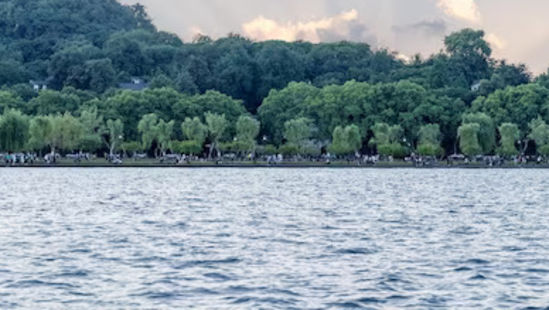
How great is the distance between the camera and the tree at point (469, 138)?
119m

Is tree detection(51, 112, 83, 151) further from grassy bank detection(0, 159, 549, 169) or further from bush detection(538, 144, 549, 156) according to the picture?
bush detection(538, 144, 549, 156)

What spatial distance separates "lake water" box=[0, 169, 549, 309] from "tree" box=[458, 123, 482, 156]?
65096 mm

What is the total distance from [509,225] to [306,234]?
382 inches

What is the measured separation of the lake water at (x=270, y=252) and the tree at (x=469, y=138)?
65096 millimetres

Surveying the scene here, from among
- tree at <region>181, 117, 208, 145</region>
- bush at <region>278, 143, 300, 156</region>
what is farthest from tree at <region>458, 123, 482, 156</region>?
tree at <region>181, 117, 208, 145</region>

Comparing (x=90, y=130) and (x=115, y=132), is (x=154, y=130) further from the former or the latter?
(x=90, y=130)

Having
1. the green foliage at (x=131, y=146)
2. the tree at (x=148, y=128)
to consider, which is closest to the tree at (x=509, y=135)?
the tree at (x=148, y=128)

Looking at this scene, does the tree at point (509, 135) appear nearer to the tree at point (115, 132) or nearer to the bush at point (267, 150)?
the bush at point (267, 150)

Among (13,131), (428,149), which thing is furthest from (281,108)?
(13,131)

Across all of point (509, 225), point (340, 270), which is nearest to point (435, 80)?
point (509, 225)

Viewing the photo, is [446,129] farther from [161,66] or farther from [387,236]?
[387,236]

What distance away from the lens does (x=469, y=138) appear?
11969 cm

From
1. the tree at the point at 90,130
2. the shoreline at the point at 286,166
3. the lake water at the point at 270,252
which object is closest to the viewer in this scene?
the lake water at the point at 270,252

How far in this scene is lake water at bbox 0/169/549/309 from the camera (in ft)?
73.7
